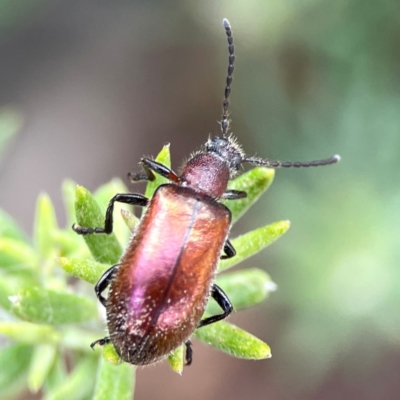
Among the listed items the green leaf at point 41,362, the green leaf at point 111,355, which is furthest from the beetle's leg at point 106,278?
the green leaf at point 41,362

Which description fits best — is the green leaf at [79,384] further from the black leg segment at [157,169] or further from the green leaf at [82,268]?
the black leg segment at [157,169]

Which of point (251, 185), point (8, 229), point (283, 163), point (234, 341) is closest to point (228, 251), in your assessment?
point (251, 185)

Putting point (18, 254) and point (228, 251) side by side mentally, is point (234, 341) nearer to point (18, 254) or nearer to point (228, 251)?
point (228, 251)

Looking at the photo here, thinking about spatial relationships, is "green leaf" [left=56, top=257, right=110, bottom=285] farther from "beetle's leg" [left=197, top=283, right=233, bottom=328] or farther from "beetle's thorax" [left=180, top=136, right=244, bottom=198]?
"beetle's thorax" [left=180, top=136, right=244, bottom=198]

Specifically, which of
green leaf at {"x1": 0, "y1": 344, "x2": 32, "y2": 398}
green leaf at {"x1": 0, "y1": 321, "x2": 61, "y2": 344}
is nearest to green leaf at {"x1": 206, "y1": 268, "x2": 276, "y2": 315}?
green leaf at {"x1": 0, "y1": 321, "x2": 61, "y2": 344}

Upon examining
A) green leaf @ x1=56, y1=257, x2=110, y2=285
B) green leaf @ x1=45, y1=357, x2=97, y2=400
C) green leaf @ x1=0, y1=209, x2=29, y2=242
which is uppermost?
green leaf @ x1=56, y1=257, x2=110, y2=285

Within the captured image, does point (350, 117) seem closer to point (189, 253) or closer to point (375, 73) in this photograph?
point (375, 73)
